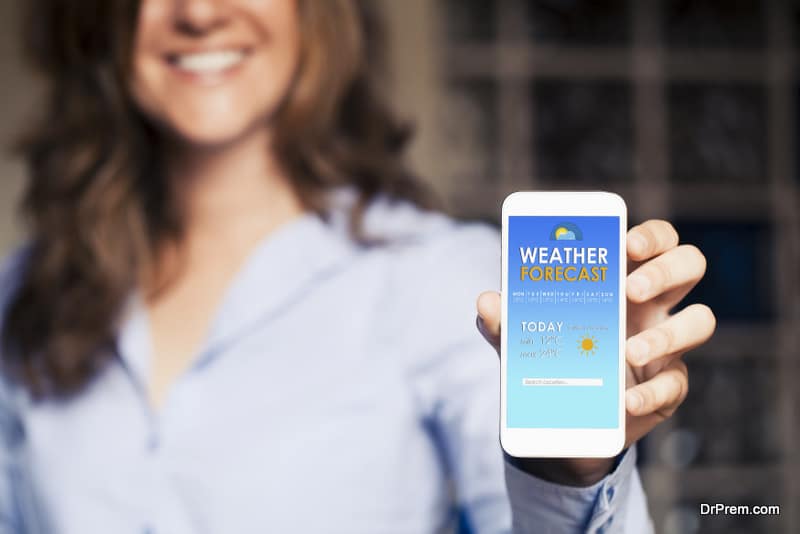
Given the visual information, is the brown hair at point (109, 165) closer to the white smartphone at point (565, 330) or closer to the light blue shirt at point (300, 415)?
the light blue shirt at point (300, 415)

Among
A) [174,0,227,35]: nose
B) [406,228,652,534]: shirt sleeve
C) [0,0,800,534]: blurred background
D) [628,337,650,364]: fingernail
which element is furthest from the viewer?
[0,0,800,534]: blurred background

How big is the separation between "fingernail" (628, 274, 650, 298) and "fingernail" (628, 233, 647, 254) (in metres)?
0.01

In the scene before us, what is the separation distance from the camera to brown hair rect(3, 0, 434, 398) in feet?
2.66

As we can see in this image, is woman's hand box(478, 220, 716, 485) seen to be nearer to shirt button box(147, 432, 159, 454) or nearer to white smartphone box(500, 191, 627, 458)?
white smartphone box(500, 191, 627, 458)

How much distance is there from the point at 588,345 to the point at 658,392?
0.12 feet

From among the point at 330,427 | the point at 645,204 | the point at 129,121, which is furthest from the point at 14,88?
the point at 330,427

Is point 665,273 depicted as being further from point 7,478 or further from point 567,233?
point 7,478

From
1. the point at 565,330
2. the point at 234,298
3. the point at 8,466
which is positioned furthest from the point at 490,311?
the point at 8,466

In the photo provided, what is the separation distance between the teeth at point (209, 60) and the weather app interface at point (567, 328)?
38cm

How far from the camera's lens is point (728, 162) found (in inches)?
74.2

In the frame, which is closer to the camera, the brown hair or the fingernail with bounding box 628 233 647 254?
the fingernail with bounding box 628 233 647 254

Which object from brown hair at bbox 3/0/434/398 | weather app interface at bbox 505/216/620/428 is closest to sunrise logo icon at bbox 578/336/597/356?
weather app interface at bbox 505/216/620/428

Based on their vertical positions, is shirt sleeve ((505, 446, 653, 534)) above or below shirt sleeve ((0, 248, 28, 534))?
above

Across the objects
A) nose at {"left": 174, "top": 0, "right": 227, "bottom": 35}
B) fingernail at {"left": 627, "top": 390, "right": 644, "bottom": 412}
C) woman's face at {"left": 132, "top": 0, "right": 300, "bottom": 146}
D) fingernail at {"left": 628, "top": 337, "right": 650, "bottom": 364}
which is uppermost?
nose at {"left": 174, "top": 0, "right": 227, "bottom": 35}
